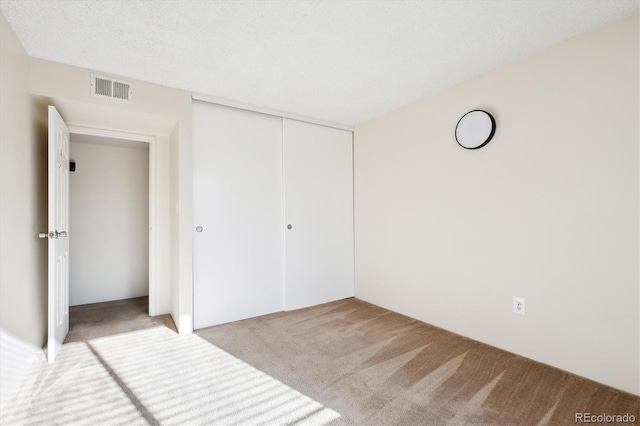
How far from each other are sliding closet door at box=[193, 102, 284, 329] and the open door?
3.17 feet

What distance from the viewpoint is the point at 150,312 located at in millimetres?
3062

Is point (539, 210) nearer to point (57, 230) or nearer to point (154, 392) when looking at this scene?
point (154, 392)

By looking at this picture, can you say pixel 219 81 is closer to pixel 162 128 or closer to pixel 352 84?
pixel 162 128

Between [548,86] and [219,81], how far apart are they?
2.46 metres

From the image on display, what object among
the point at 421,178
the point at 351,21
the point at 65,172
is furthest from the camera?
the point at 421,178

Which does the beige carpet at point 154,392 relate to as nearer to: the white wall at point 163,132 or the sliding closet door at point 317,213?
the white wall at point 163,132

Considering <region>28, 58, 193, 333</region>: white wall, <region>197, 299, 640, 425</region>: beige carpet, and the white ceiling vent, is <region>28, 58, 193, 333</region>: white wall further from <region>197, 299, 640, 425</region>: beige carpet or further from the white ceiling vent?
<region>197, 299, 640, 425</region>: beige carpet

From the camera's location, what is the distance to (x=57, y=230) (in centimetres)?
223

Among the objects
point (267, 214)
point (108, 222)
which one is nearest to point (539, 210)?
point (267, 214)

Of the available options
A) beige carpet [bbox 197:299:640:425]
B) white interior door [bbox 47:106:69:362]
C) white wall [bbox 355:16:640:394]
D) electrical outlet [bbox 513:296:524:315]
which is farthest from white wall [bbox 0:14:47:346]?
electrical outlet [bbox 513:296:524:315]

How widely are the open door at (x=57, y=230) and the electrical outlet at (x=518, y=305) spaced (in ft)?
11.0

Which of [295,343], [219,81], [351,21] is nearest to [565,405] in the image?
[295,343]

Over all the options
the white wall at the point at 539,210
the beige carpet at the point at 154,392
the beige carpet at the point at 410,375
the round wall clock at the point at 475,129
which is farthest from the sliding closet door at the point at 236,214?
the round wall clock at the point at 475,129

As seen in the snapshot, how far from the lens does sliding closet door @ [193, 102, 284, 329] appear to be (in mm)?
2754
